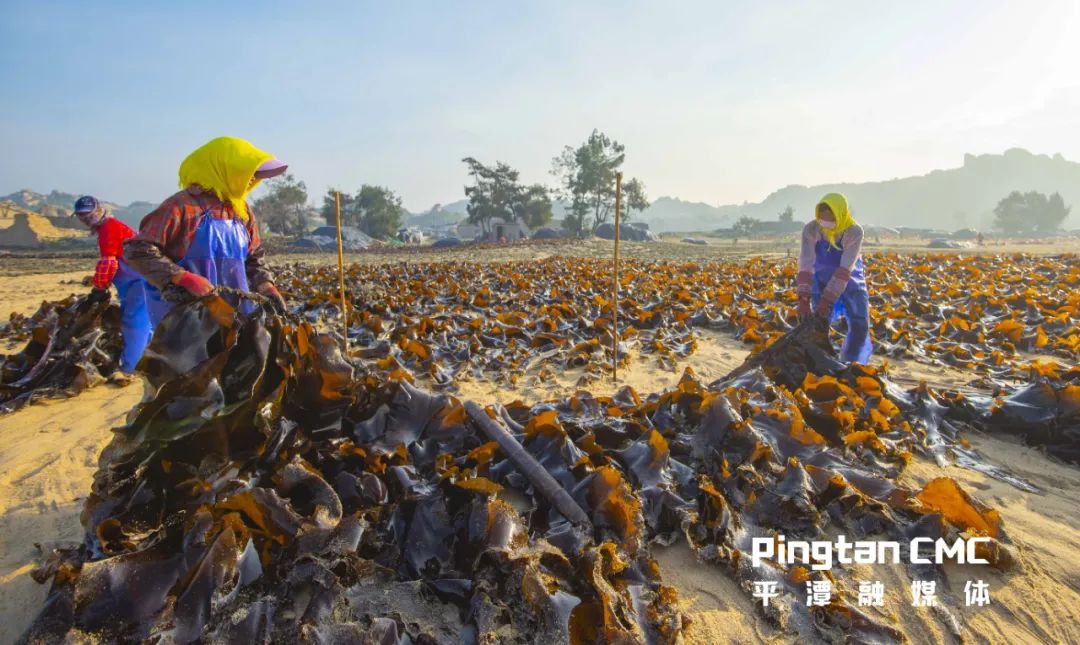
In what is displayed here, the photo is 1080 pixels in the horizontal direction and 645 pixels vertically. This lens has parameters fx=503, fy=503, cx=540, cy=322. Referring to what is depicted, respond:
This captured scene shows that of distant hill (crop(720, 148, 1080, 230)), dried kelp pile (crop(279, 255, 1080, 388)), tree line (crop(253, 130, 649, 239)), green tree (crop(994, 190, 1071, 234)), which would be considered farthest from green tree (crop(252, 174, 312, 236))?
distant hill (crop(720, 148, 1080, 230))

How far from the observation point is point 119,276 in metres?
3.77

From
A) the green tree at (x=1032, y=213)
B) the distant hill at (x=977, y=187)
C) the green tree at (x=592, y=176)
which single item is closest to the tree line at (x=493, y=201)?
the green tree at (x=592, y=176)

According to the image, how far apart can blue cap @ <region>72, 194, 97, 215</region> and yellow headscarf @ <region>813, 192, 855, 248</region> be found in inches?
A: 214

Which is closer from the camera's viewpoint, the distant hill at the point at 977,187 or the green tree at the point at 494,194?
the green tree at the point at 494,194

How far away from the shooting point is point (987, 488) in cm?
254

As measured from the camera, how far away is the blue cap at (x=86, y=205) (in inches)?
144

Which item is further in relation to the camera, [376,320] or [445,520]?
[376,320]

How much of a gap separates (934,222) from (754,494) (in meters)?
186

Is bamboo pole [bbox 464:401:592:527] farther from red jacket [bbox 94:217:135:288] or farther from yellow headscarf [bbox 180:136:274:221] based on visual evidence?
red jacket [bbox 94:217:135:288]

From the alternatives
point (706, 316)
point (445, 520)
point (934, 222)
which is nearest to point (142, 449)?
point (445, 520)

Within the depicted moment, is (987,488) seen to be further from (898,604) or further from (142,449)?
(142,449)

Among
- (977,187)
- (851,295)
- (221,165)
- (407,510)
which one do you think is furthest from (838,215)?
(977,187)

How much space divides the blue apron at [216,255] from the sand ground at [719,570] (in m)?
0.99

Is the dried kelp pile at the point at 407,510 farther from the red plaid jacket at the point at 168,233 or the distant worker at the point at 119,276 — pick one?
the distant worker at the point at 119,276
